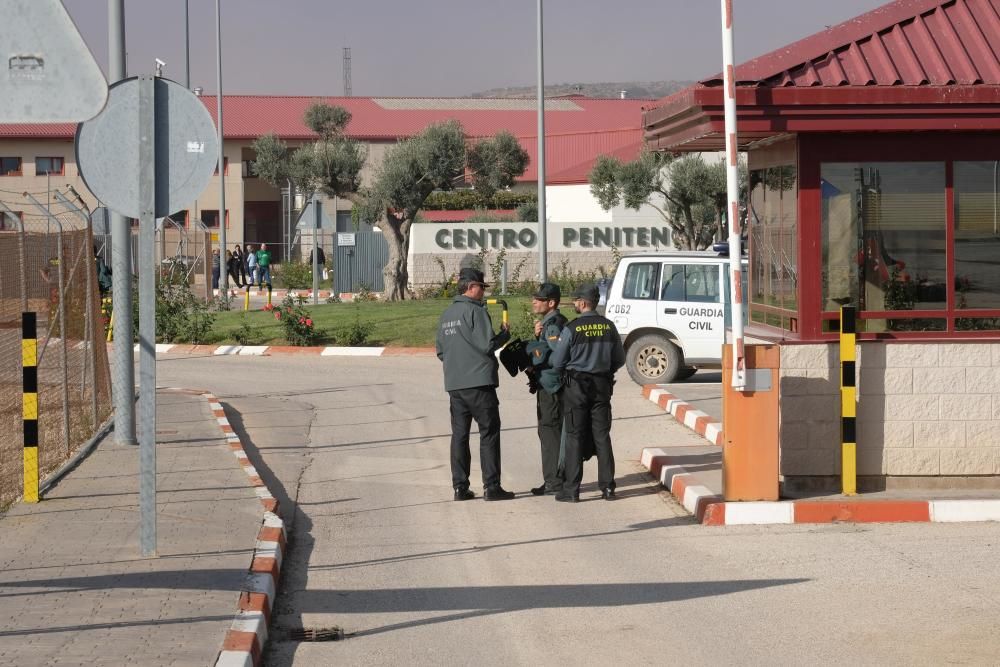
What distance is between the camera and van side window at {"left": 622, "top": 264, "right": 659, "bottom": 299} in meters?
18.1

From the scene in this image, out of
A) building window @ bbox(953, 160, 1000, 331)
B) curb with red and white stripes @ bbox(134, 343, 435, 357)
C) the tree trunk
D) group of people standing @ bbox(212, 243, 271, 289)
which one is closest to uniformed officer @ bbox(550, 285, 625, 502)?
building window @ bbox(953, 160, 1000, 331)

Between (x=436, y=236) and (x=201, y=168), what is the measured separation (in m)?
31.3

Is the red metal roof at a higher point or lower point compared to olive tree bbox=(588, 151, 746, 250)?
lower

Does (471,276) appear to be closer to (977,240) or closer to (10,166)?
(977,240)

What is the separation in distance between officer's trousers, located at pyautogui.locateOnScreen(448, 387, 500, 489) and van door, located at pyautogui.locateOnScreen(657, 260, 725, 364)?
307 inches

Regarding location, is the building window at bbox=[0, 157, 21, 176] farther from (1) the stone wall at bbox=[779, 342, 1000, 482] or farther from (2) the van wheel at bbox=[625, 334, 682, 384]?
(1) the stone wall at bbox=[779, 342, 1000, 482]

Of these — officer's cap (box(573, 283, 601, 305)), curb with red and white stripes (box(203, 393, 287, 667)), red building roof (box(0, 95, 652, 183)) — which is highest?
red building roof (box(0, 95, 652, 183))

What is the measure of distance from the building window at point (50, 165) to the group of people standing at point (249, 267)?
1402 centimetres

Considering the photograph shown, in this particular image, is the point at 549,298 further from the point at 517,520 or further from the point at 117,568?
the point at 117,568

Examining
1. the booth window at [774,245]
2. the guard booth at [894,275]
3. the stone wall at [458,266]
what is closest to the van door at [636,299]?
the booth window at [774,245]

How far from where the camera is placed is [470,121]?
72.6 meters

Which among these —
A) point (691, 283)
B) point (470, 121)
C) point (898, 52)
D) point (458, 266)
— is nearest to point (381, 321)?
point (691, 283)

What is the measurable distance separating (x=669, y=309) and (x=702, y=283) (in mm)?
581

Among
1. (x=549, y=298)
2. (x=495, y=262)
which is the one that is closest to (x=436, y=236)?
(x=495, y=262)
